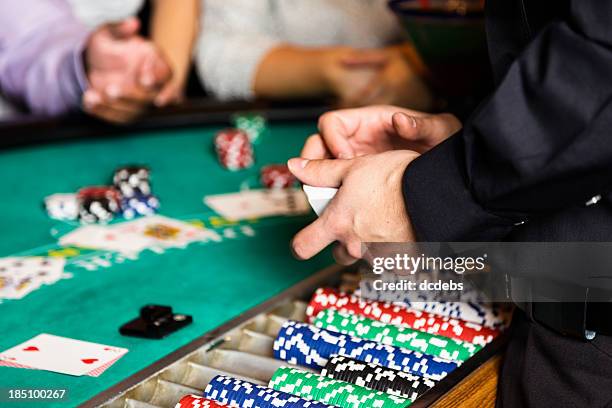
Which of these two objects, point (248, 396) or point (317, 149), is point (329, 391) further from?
point (317, 149)

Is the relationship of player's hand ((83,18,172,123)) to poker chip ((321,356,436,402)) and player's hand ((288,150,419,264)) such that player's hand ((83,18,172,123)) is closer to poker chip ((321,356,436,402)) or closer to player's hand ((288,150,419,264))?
player's hand ((288,150,419,264))

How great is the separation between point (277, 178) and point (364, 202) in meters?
0.98

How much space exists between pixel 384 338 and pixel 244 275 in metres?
0.41

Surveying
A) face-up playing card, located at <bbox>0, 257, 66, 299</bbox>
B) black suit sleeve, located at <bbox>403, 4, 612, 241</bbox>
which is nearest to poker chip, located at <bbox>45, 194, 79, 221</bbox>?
face-up playing card, located at <bbox>0, 257, 66, 299</bbox>

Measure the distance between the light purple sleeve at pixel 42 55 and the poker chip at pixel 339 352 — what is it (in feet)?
5.89

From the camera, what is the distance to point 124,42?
280cm

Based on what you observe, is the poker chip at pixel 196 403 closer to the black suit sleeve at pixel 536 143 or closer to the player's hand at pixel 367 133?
the black suit sleeve at pixel 536 143

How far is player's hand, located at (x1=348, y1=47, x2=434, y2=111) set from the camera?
2879mm

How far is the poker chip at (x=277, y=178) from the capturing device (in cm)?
218

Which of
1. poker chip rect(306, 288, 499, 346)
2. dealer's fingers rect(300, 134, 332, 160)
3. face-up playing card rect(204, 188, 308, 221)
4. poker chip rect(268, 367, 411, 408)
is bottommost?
poker chip rect(268, 367, 411, 408)

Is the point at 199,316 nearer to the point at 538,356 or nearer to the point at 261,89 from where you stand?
the point at 538,356

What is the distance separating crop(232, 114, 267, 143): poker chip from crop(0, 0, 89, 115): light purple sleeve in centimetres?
54

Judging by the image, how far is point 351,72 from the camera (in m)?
2.90

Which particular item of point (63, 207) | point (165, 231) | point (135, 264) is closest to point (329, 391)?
point (135, 264)
